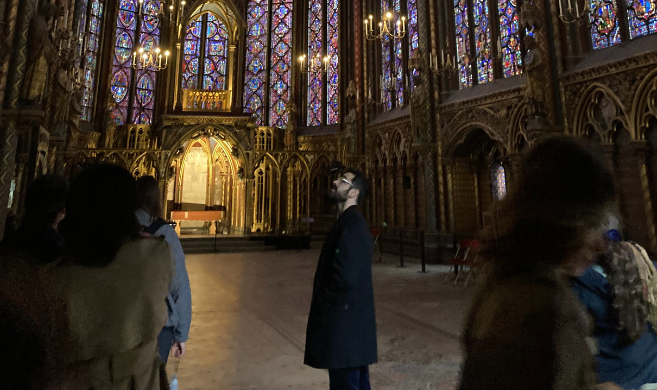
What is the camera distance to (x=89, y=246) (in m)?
1.24

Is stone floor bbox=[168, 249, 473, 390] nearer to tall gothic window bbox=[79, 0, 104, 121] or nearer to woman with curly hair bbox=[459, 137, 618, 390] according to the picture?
woman with curly hair bbox=[459, 137, 618, 390]

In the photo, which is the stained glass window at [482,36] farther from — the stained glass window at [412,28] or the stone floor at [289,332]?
the stone floor at [289,332]

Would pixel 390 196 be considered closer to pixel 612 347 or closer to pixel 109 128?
pixel 109 128

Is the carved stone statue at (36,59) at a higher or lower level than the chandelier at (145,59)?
lower

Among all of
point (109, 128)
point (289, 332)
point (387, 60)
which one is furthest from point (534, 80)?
point (109, 128)

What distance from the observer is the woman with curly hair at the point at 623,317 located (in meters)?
1.32

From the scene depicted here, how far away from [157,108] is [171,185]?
3.89m

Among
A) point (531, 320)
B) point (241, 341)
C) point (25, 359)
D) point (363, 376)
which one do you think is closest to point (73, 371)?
point (25, 359)

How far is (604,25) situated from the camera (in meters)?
8.83

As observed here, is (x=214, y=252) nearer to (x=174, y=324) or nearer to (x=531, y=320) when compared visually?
(x=174, y=324)

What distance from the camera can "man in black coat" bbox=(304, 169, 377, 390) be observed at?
2.25 m

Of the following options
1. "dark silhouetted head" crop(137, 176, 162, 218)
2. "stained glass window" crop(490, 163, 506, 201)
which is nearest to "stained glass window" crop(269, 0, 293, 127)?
"stained glass window" crop(490, 163, 506, 201)

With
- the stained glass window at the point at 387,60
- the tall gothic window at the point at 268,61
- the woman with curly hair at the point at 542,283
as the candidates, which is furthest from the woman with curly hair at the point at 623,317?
the tall gothic window at the point at 268,61

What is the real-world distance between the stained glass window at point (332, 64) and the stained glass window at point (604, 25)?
10.4 meters
